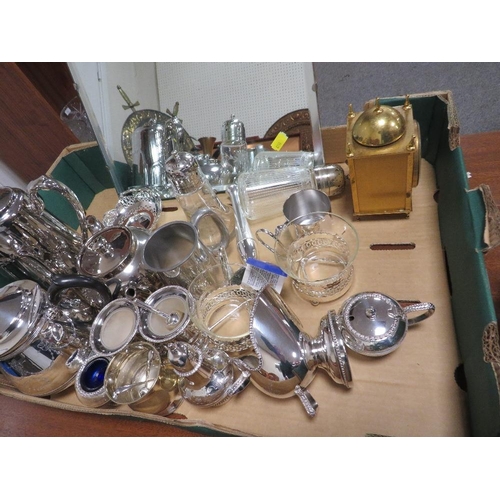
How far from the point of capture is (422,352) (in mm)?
509

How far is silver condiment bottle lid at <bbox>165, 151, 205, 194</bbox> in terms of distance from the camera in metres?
0.62

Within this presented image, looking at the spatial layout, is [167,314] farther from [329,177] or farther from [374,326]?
[329,177]

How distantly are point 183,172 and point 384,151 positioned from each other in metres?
0.36

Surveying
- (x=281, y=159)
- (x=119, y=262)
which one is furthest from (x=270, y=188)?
(x=119, y=262)

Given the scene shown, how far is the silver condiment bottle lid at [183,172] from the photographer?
0.62 metres

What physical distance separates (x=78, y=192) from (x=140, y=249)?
0.50m

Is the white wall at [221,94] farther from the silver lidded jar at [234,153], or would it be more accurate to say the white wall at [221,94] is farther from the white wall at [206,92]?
the silver lidded jar at [234,153]

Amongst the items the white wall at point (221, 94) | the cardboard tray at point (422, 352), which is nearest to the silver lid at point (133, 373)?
the cardboard tray at point (422, 352)

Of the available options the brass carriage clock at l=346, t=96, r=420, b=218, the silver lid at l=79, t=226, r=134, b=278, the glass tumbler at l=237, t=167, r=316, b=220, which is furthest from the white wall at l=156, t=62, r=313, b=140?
the silver lid at l=79, t=226, r=134, b=278

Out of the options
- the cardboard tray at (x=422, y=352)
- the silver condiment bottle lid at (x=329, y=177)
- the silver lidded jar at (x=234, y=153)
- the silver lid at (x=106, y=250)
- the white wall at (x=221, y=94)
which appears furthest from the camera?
the white wall at (x=221, y=94)

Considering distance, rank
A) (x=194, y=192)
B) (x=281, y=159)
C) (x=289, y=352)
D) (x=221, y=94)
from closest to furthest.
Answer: (x=289, y=352), (x=194, y=192), (x=281, y=159), (x=221, y=94)

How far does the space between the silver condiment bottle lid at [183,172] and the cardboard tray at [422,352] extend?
0.63 ft

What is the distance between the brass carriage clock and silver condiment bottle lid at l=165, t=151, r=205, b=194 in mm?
282

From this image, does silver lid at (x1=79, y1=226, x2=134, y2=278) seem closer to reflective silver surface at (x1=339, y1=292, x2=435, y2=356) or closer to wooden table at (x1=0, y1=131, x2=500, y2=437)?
wooden table at (x1=0, y1=131, x2=500, y2=437)
